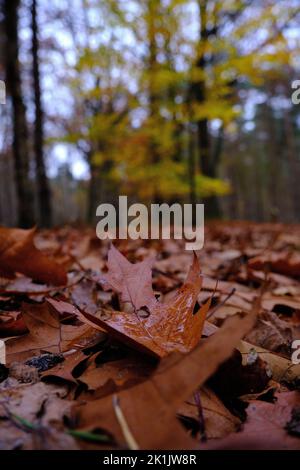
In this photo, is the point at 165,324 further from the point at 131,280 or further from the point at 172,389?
the point at 172,389

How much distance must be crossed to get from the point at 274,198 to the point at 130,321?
27.7m

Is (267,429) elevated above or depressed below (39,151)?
below

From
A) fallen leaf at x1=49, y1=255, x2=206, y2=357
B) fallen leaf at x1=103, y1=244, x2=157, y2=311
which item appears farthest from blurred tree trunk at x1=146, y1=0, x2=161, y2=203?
fallen leaf at x1=49, y1=255, x2=206, y2=357

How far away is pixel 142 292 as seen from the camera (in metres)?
0.84

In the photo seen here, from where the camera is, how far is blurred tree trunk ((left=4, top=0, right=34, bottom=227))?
4891mm

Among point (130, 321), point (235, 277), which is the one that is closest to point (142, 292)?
point (130, 321)

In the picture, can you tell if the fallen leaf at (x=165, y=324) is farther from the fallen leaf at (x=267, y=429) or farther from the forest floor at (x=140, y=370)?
the fallen leaf at (x=267, y=429)

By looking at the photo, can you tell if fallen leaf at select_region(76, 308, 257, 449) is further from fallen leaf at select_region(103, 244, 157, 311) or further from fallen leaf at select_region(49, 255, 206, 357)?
fallen leaf at select_region(103, 244, 157, 311)

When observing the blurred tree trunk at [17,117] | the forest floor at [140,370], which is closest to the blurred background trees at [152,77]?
the blurred tree trunk at [17,117]

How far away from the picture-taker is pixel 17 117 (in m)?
4.90

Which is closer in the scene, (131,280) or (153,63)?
(131,280)

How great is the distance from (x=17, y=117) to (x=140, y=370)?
16.1ft

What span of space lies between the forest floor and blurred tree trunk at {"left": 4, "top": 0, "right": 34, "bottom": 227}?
13.9 feet

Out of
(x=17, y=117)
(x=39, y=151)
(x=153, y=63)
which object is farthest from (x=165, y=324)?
(x=153, y=63)
